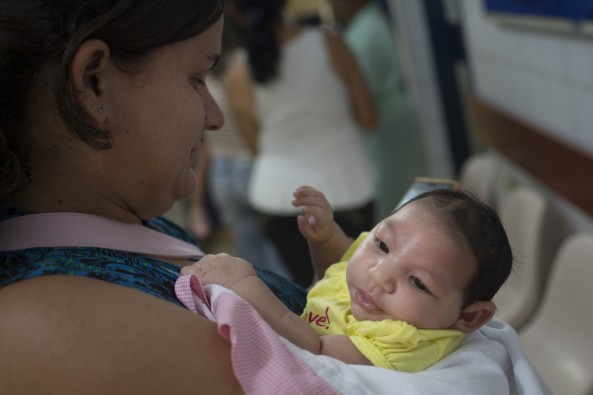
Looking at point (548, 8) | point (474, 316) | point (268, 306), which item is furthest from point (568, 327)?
point (268, 306)

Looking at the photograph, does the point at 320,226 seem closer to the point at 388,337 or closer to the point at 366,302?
the point at 366,302

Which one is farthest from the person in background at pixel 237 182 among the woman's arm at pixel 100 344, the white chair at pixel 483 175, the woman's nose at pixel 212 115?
the woman's arm at pixel 100 344

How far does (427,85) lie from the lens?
4508mm

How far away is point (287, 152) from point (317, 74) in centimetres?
42

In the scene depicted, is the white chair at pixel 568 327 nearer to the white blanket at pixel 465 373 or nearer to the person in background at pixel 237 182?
the white blanket at pixel 465 373

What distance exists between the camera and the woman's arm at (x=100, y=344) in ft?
3.17

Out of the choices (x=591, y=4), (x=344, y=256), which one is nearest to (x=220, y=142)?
(x=591, y=4)

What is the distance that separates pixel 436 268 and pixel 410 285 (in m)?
0.06

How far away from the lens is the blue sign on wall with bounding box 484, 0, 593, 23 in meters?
2.41

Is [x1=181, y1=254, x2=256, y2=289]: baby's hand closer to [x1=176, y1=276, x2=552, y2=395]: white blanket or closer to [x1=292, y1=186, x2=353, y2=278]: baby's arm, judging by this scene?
[x1=176, y1=276, x2=552, y2=395]: white blanket

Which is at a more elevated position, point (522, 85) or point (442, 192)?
point (442, 192)

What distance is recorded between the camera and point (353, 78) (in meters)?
3.53

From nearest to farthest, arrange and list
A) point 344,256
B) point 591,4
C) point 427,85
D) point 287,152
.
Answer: point 344,256 < point 591,4 < point 287,152 < point 427,85

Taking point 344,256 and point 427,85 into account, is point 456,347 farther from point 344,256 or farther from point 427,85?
point 427,85
